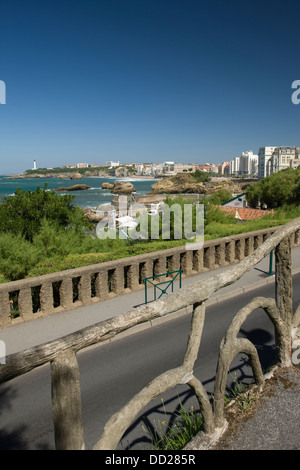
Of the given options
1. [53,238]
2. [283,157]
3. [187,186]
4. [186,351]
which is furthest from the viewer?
[283,157]

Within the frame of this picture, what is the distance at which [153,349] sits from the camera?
645 cm

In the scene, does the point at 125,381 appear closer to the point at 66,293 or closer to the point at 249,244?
the point at 66,293

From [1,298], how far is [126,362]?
3105 mm

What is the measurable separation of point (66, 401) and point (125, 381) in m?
4.26

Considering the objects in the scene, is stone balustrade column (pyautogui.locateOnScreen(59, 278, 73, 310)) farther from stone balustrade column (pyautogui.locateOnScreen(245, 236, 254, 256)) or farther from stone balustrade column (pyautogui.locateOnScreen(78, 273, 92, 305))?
stone balustrade column (pyautogui.locateOnScreen(245, 236, 254, 256))

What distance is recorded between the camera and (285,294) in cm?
305

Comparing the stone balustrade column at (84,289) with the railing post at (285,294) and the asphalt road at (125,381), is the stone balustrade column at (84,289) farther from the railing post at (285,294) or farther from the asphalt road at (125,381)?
the railing post at (285,294)

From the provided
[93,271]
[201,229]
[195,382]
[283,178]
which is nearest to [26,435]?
[195,382]

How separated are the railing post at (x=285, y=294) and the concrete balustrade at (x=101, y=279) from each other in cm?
572

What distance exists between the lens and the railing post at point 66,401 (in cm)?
144

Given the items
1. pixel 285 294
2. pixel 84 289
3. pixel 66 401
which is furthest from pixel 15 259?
pixel 66 401

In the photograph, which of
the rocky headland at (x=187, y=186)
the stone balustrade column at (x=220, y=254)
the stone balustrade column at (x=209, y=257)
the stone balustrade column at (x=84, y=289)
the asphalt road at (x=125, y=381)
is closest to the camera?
the asphalt road at (x=125, y=381)

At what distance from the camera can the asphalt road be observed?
166 inches

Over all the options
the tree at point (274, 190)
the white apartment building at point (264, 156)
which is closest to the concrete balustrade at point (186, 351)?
the tree at point (274, 190)
